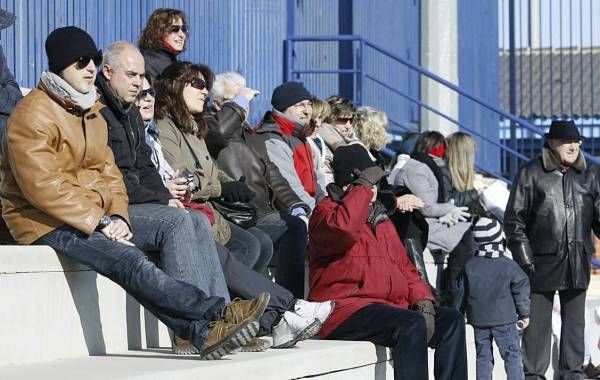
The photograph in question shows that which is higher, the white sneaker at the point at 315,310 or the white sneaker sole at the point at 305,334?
the white sneaker at the point at 315,310

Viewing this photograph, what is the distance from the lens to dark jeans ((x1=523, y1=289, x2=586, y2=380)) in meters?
11.3

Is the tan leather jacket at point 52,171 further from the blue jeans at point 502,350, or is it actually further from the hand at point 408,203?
the blue jeans at point 502,350

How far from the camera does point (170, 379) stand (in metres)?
6.80

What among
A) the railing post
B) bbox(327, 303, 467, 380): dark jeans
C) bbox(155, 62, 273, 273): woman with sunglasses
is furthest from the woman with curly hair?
the railing post

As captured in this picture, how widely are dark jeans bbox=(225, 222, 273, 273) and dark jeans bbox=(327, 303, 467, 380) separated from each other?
2.25ft

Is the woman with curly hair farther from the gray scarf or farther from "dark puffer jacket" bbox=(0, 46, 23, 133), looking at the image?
the gray scarf

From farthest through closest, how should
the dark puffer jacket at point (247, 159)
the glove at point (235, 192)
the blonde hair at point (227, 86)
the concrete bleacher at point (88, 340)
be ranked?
the blonde hair at point (227, 86) < the dark puffer jacket at point (247, 159) < the glove at point (235, 192) < the concrete bleacher at point (88, 340)

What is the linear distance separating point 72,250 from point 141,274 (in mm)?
358

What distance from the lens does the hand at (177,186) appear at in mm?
8586

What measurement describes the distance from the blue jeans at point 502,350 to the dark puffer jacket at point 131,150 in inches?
122

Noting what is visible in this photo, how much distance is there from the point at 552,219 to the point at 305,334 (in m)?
3.62

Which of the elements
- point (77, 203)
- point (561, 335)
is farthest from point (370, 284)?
point (561, 335)

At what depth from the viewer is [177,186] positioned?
862cm

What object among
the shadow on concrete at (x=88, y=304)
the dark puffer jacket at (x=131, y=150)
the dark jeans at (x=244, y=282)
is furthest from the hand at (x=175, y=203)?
the shadow on concrete at (x=88, y=304)
